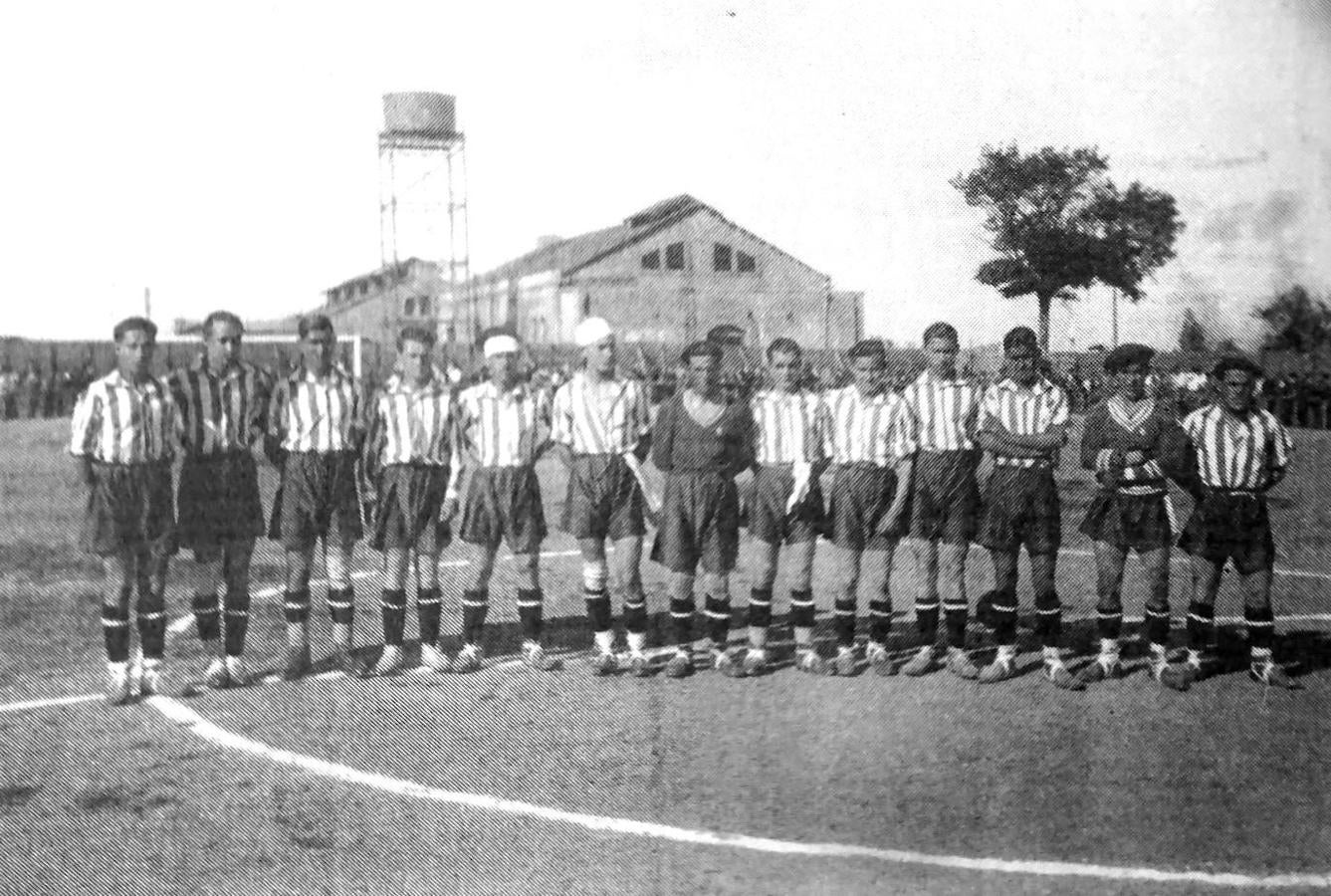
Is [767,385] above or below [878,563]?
above

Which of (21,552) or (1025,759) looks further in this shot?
(21,552)

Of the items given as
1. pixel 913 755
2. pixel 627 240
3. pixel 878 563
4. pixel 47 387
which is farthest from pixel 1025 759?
pixel 47 387

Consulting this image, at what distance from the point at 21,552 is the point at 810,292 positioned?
5053mm

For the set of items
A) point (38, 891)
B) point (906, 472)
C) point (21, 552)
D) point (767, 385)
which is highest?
point (767, 385)

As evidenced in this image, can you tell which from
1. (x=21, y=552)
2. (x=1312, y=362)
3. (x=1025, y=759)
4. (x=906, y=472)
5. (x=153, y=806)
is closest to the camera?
(x=153, y=806)

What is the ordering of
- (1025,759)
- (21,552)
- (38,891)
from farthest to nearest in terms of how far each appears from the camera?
(21,552), (1025,759), (38,891)

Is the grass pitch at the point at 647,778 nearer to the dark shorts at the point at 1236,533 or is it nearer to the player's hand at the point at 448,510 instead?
the dark shorts at the point at 1236,533

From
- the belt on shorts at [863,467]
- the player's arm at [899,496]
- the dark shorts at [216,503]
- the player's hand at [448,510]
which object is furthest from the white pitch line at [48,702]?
the player's arm at [899,496]

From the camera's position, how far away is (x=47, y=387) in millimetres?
4520

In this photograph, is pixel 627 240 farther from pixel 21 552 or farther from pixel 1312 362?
pixel 21 552

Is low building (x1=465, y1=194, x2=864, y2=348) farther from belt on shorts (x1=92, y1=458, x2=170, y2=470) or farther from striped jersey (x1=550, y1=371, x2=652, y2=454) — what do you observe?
belt on shorts (x1=92, y1=458, x2=170, y2=470)

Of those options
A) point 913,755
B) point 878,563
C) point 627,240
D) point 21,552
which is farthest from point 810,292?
point 21,552

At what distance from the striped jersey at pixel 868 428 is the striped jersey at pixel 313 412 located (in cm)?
208

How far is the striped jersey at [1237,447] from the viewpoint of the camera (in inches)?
187
